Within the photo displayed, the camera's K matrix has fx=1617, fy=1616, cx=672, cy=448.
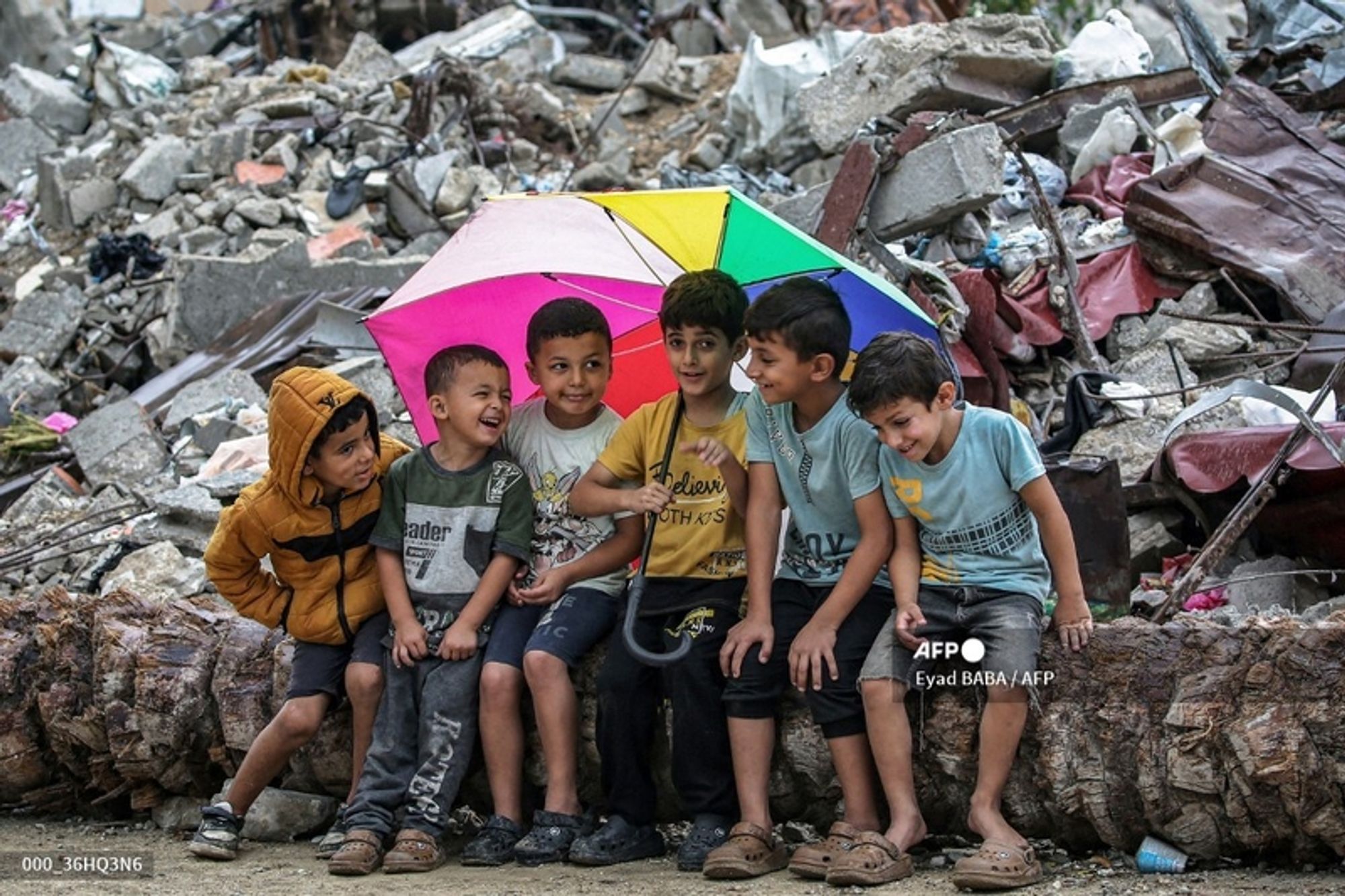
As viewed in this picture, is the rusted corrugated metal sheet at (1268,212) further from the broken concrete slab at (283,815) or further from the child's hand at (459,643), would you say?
the broken concrete slab at (283,815)

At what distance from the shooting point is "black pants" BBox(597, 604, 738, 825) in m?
3.99

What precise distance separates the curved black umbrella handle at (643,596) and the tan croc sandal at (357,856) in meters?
0.80

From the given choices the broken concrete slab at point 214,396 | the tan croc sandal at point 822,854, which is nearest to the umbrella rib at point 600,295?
the tan croc sandal at point 822,854

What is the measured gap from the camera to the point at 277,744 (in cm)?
432

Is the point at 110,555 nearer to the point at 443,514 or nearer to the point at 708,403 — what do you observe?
the point at 443,514

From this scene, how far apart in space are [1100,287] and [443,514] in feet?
15.1

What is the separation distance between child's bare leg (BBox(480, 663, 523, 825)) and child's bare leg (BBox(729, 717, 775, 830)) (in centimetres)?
59

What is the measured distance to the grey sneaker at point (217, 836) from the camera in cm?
424

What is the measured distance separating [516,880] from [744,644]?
2.56 feet

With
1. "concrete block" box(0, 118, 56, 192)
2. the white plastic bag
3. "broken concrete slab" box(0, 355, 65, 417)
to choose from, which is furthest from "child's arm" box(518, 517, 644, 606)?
"concrete block" box(0, 118, 56, 192)

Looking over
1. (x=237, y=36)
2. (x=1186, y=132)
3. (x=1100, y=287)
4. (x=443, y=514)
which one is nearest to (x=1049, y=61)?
(x=1186, y=132)

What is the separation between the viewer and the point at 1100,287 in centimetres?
794

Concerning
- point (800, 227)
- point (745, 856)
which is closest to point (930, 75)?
point (800, 227)

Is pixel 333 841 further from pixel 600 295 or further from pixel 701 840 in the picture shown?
pixel 600 295
